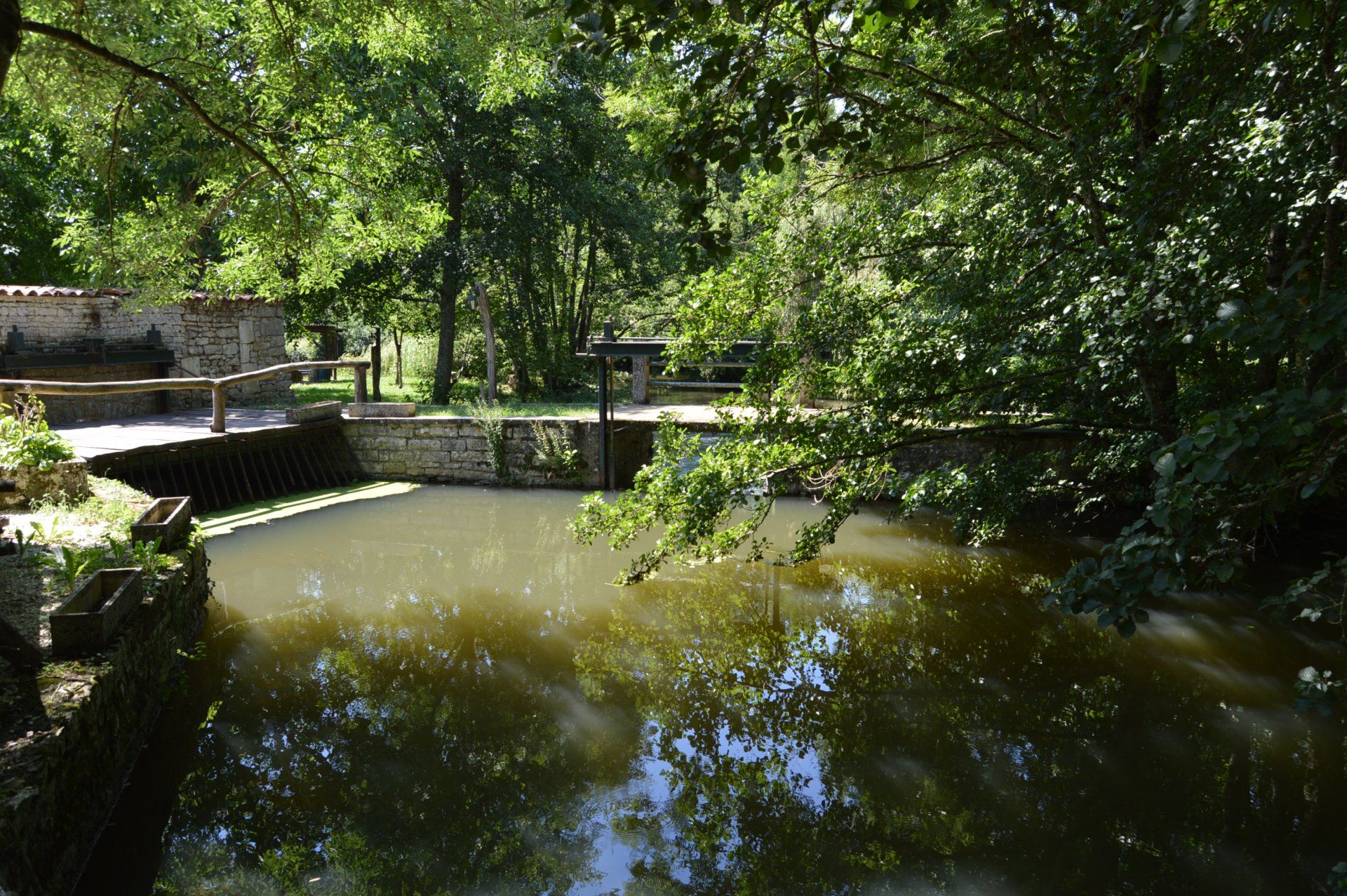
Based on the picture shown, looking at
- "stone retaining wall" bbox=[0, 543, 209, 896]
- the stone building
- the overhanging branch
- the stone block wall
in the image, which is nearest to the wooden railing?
the stone building

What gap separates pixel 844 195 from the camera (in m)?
7.78

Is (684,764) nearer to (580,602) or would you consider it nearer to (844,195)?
(580,602)

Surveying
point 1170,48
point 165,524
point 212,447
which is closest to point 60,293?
point 212,447

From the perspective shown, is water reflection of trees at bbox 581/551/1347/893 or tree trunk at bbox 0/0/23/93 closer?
tree trunk at bbox 0/0/23/93

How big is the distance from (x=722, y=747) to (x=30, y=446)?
612 centimetres

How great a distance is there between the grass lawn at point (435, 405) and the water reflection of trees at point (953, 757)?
22.6 ft

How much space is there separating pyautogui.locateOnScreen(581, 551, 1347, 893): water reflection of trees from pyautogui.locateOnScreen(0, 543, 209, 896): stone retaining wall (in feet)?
8.16

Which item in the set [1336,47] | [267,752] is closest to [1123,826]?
[1336,47]

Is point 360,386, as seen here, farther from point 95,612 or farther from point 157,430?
point 95,612

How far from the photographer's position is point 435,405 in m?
16.8

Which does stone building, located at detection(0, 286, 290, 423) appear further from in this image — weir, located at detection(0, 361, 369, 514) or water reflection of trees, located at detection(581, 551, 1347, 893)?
water reflection of trees, located at detection(581, 551, 1347, 893)

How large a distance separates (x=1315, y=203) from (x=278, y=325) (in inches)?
590

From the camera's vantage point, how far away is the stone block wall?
41.8ft

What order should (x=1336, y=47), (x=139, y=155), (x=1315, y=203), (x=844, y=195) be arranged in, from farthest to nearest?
(x=139, y=155) < (x=844, y=195) < (x=1336, y=47) < (x=1315, y=203)
